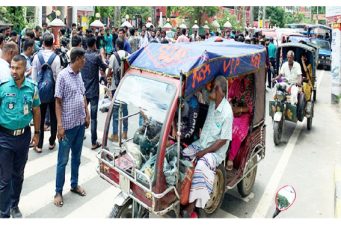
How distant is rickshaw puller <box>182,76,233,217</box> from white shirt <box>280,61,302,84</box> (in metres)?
4.73

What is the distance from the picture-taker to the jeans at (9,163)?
13.3 feet

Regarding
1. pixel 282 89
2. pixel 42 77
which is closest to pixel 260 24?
pixel 282 89

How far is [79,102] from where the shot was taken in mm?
4828

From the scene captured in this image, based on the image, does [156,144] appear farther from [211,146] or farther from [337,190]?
[337,190]

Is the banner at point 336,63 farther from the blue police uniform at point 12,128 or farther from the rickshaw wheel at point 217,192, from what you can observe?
the blue police uniform at point 12,128

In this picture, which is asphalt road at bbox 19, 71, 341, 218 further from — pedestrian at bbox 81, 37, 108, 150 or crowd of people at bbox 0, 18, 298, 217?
pedestrian at bbox 81, 37, 108, 150

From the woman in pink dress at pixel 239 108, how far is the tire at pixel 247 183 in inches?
17.0

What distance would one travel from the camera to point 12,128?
4.07m

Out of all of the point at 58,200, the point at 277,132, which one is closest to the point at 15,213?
the point at 58,200

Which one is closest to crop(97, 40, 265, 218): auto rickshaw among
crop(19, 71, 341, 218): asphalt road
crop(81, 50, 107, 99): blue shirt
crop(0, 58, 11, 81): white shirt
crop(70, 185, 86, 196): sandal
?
crop(19, 71, 341, 218): asphalt road

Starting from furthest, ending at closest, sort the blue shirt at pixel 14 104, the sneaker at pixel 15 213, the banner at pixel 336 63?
the banner at pixel 336 63, the sneaker at pixel 15 213, the blue shirt at pixel 14 104

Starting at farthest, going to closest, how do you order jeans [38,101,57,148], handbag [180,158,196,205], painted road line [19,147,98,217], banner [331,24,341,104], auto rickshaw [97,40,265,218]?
banner [331,24,341,104] < jeans [38,101,57,148] < painted road line [19,147,98,217] < handbag [180,158,196,205] < auto rickshaw [97,40,265,218]

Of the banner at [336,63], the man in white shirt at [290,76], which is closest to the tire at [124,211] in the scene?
the man in white shirt at [290,76]

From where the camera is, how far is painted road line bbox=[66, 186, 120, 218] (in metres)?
4.71
